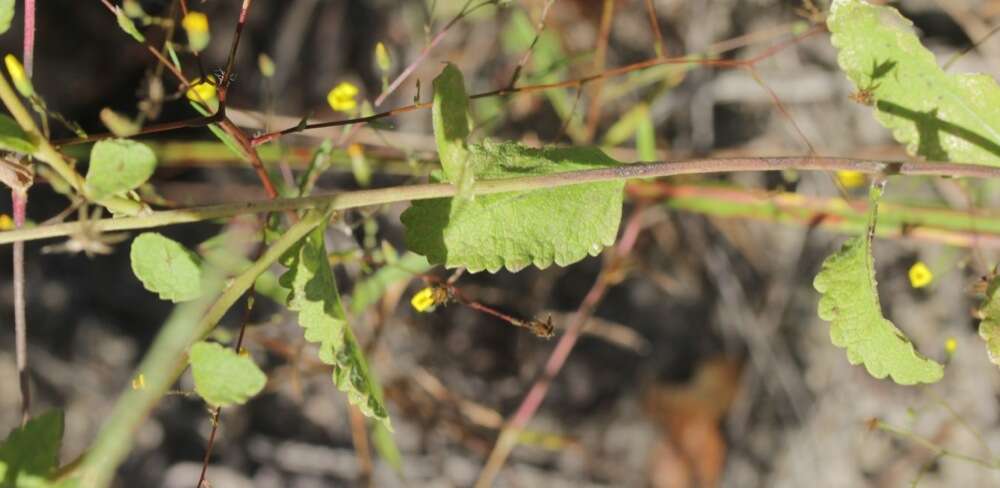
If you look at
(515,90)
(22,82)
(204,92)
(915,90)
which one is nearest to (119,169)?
(22,82)

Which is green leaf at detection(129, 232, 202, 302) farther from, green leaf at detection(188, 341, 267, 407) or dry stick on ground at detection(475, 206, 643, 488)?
dry stick on ground at detection(475, 206, 643, 488)

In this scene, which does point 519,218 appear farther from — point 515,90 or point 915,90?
point 915,90

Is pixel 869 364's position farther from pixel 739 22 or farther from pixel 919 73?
pixel 739 22

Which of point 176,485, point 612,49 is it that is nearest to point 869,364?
point 612,49

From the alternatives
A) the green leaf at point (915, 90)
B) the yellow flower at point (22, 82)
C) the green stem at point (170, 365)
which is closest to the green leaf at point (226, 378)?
the green stem at point (170, 365)

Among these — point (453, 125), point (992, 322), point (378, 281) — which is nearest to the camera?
point (453, 125)

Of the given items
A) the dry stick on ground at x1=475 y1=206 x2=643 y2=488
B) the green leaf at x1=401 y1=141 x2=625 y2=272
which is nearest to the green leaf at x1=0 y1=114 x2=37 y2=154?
the green leaf at x1=401 y1=141 x2=625 y2=272
